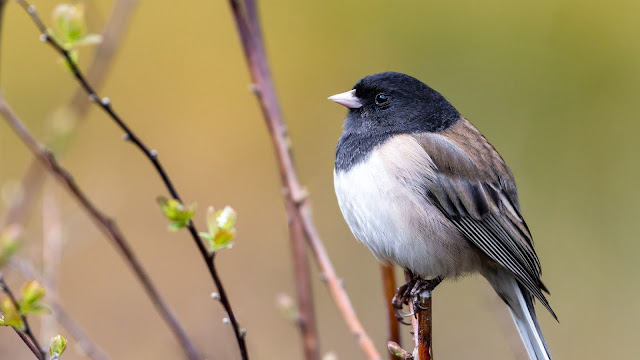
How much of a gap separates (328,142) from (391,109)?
189 cm

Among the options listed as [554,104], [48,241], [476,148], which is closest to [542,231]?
[554,104]

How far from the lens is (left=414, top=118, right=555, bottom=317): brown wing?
2096 mm

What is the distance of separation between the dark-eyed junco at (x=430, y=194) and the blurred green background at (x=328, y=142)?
4.31 feet

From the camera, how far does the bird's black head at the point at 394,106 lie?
219 cm

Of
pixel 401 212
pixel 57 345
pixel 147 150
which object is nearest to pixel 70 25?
pixel 147 150

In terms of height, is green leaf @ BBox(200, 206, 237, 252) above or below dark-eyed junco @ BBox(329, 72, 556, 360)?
above

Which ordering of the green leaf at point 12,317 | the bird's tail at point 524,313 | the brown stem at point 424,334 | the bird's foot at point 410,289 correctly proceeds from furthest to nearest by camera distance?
the bird's tail at point 524,313 → the bird's foot at point 410,289 → the brown stem at point 424,334 → the green leaf at point 12,317

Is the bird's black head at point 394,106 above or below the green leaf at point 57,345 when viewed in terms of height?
below

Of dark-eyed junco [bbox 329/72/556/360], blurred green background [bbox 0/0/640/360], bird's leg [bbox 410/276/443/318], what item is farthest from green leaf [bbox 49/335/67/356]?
blurred green background [bbox 0/0/640/360]

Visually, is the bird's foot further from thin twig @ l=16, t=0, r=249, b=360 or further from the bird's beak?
thin twig @ l=16, t=0, r=249, b=360

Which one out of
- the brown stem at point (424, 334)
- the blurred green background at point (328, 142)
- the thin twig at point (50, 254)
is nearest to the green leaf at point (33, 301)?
the thin twig at point (50, 254)

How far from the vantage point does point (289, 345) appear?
3.25 metres

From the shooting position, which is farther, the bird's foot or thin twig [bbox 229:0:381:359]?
the bird's foot

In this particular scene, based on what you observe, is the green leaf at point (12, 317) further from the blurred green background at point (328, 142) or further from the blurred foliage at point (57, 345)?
the blurred green background at point (328, 142)
